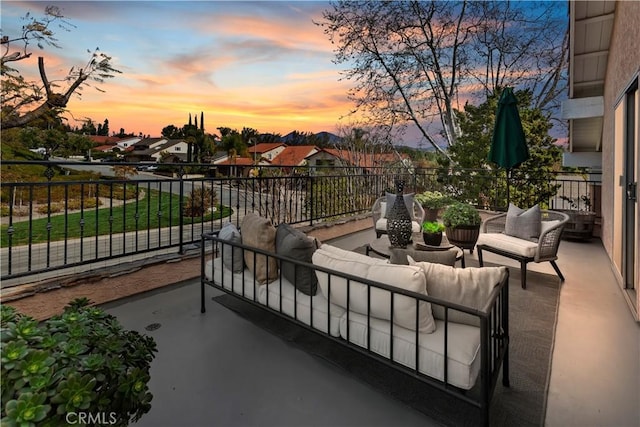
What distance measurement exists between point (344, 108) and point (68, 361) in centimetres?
1231

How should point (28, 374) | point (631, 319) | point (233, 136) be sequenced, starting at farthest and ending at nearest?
point (233, 136) → point (631, 319) → point (28, 374)

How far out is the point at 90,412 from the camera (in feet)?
3.22

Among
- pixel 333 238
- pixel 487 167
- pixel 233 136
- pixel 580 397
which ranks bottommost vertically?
pixel 580 397

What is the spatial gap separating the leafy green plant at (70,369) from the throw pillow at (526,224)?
427 centimetres

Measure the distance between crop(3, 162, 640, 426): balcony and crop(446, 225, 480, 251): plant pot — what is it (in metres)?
1.07

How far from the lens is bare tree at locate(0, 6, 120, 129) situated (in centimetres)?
959

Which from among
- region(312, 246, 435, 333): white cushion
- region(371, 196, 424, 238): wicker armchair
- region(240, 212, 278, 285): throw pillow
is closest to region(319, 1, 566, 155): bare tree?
region(371, 196, 424, 238): wicker armchair

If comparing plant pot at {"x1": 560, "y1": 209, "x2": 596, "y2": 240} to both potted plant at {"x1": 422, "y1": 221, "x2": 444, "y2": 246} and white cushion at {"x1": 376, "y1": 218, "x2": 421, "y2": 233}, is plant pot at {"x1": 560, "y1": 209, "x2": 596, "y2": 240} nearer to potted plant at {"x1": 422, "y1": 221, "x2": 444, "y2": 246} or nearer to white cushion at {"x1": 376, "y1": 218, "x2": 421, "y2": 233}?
white cushion at {"x1": 376, "y1": 218, "x2": 421, "y2": 233}

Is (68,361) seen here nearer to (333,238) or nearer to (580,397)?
(580,397)

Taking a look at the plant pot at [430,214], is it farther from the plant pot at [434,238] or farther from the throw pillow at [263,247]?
the throw pillow at [263,247]

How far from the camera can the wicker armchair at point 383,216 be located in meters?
4.90

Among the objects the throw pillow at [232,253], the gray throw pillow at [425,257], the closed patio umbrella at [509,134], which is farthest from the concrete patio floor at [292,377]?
the closed patio umbrella at [509,134]

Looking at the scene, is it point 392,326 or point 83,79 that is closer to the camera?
point 392,326

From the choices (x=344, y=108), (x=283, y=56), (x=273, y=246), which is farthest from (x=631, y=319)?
(x=344, y=108)
